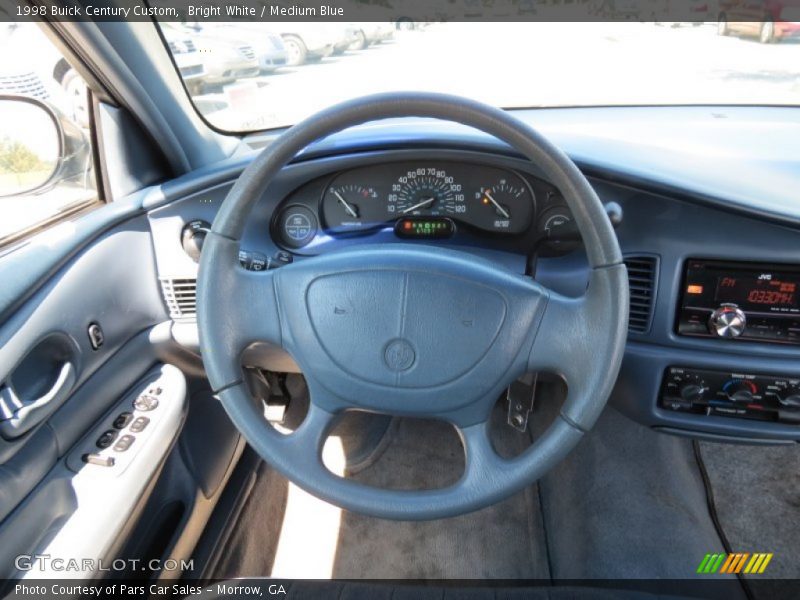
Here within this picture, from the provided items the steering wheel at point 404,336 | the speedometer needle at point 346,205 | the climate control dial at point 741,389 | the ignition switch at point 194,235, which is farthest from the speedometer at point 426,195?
the climate control dial at point 741,389

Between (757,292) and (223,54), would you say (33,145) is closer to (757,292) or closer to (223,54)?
(223,54)

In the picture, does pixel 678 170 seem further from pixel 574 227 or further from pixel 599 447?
pixel 599 447

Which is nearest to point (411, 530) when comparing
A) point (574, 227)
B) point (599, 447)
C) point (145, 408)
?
→ point (599, 447)

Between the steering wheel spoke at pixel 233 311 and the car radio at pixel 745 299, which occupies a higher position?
the steering wheel spoke at pixel 233 311

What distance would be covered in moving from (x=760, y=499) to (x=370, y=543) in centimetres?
136

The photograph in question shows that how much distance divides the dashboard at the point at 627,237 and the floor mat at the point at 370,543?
65 centimetres

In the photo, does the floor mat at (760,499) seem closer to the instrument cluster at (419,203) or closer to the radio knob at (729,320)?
the radio knob at (729,320)

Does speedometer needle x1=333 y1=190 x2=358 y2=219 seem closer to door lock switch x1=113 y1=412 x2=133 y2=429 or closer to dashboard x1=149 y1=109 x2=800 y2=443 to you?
dashboard x1=149 y1=109 x2=800 y2=443

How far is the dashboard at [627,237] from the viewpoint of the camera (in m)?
1.48

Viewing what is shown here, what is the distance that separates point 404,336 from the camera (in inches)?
46.9

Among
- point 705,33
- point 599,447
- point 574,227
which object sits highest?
point 705,33

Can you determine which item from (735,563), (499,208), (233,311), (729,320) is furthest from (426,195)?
(735,563)

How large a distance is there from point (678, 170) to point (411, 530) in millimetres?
1490

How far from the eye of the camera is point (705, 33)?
6.51 ft
